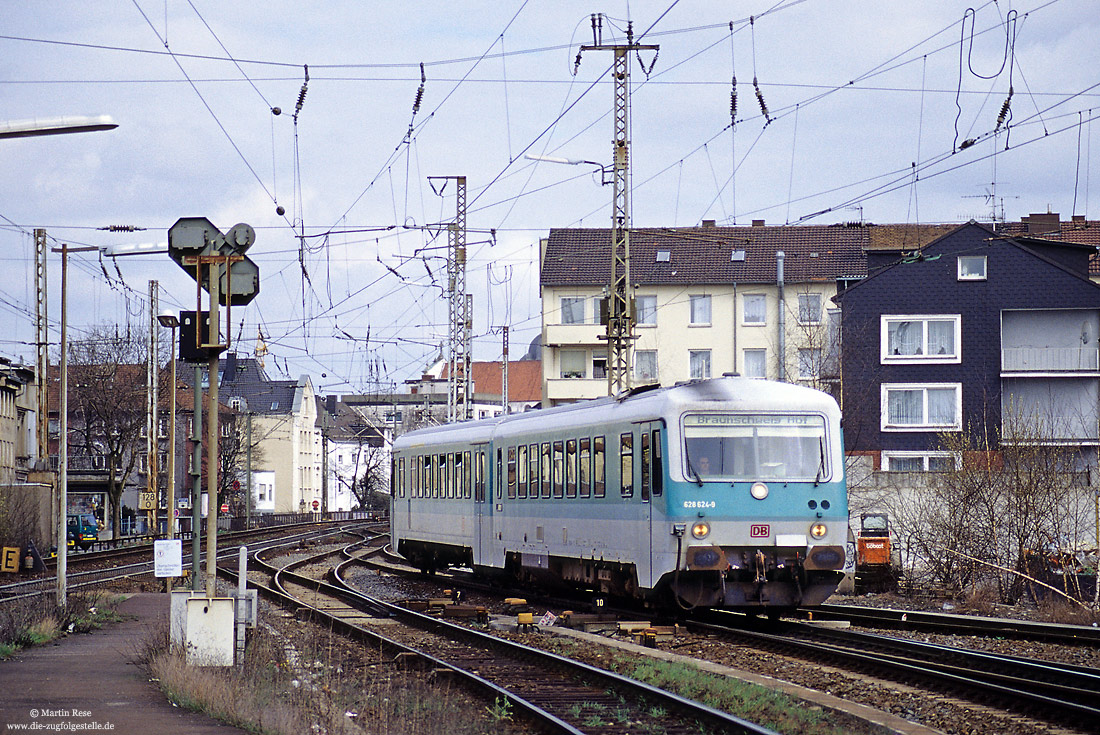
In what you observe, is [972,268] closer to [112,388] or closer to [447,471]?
[447,471]

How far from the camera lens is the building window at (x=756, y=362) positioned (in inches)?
2630

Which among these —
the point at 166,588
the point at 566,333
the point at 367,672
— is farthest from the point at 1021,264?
the point at 367,672

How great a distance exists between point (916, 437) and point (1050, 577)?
96.7ft

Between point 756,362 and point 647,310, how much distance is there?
5770 millimetres

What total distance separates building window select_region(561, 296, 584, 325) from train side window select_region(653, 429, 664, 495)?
5131 centimetres

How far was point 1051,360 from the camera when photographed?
174ft

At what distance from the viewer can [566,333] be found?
69.7 m

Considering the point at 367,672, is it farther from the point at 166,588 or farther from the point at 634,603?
the point at 166,588

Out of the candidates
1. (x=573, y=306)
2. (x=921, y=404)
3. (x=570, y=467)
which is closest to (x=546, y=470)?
(x=570, y=467)

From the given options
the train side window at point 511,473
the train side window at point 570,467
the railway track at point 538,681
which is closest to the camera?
the railway track at point 538,681

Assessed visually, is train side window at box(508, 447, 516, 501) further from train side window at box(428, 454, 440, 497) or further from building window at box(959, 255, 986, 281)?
building window at box(959, 255, 986, 281)

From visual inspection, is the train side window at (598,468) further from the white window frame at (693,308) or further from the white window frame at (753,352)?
the white window frame at (693,308)

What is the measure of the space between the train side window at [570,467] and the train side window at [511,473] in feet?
8.56

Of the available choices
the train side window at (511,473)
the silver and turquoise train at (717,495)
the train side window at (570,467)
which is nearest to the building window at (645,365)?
the train side window at (511,473)
